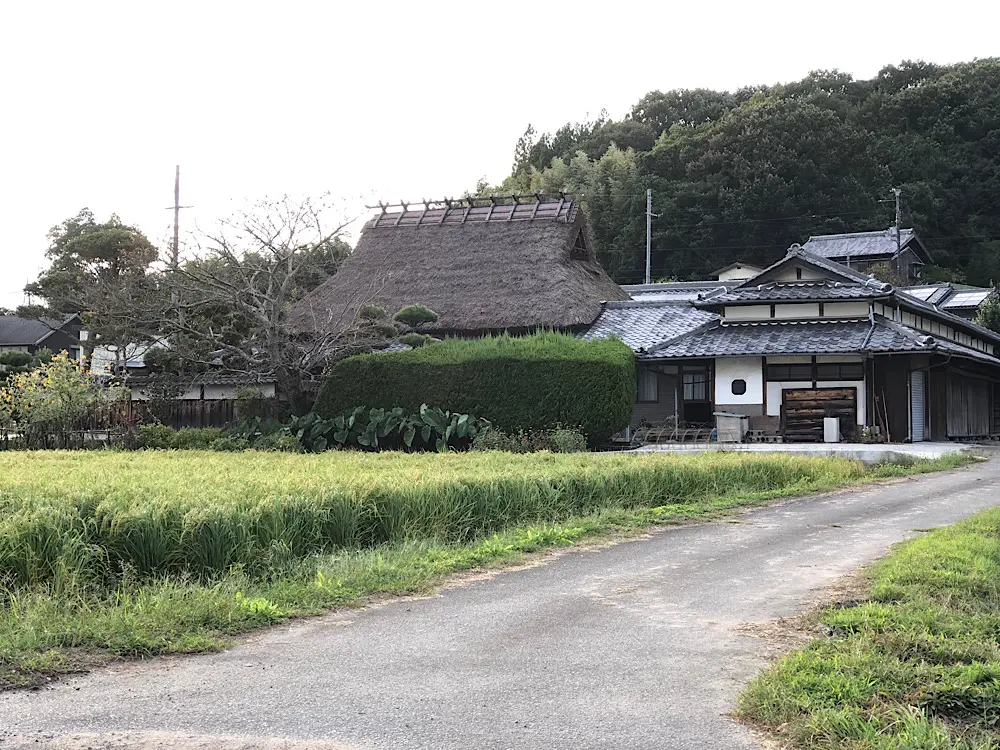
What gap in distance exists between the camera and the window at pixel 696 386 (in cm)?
2503

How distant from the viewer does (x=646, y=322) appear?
26188 mm

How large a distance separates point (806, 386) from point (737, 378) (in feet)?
5.20

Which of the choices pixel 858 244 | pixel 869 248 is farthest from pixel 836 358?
pixel 858 244

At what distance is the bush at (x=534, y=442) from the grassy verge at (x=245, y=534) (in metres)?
6.63

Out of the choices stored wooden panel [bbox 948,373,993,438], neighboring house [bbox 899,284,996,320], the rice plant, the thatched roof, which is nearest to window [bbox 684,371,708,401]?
the thatched roof

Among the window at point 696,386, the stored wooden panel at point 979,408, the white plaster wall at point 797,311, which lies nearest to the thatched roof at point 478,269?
the window at point 696,386

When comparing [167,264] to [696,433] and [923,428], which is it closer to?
[696,433]

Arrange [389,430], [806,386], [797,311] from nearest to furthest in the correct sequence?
[389,430]
[806,386]
[797,311]

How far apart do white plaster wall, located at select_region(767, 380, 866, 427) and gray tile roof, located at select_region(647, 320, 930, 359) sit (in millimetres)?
999

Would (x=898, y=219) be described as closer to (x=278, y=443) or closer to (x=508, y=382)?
(x=508, y=382)

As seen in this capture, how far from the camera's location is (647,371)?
25.1 metres

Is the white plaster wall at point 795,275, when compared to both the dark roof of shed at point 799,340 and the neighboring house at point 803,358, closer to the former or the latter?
the neighboring house at point 803,358

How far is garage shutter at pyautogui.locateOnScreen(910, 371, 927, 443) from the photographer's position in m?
22.5

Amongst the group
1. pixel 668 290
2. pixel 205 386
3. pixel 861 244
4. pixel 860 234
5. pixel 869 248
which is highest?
pixel 860 234
